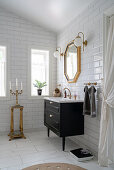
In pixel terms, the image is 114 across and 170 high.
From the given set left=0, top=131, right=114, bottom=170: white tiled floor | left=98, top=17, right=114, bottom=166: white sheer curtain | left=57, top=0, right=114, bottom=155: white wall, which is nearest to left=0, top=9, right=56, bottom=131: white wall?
left=0, top=131, right=114, bottom=170: white tiled floor

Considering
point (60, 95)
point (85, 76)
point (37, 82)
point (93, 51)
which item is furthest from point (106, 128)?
point (37, 82)

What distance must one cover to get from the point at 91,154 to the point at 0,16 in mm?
3762

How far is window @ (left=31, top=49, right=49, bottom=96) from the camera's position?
178 inches

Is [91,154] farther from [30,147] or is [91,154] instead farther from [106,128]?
[30,147]

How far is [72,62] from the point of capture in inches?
143

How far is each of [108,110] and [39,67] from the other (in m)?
2.67

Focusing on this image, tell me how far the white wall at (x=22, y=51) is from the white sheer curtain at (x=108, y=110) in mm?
2272

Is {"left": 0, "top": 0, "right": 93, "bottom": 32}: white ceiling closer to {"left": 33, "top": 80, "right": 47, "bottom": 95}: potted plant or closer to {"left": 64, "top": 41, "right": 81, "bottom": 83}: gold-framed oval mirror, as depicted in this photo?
{"left": 64, "top": 41, "right": 81, "bottom": 83}: gold-framed oval mirror

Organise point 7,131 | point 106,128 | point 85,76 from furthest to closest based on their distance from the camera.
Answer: point 7,131
point 85,76
point 106,128

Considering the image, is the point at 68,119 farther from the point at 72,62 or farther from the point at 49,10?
the point at 49,10

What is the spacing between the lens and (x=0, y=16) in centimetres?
405

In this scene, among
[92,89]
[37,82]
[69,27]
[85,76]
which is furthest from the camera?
[37,82]

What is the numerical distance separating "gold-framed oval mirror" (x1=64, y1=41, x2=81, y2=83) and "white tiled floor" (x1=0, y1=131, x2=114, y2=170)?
4.70ft

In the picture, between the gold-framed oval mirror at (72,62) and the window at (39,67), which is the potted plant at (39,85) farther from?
the gold-framed oval mirror at (72,62)
